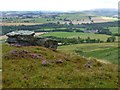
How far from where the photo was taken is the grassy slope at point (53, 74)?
28234 millimetres

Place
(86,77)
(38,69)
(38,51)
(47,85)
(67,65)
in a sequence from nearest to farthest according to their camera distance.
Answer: (47,85) < (86,77) < (38,69) < (67,65) < (38,51)

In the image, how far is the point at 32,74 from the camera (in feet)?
101

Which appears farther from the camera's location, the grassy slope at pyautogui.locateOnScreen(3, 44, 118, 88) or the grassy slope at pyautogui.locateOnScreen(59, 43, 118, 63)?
the grassy slope at pyautogui.locateOnScreen(59, 43, 118, 63)

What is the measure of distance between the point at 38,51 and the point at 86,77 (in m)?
12.5

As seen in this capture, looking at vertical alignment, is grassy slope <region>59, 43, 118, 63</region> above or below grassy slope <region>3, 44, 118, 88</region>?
below

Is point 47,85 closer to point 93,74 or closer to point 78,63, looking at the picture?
point 93,74

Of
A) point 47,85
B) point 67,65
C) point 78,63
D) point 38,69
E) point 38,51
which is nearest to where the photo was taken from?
point 47,85

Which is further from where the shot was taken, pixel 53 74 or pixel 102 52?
pixel 102 52

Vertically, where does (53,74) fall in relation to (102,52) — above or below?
above

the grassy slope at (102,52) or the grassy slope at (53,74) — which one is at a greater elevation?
the grassy slope at (53,74)

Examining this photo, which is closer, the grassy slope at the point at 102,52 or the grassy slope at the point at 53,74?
the grassy slope at the point at 53,74

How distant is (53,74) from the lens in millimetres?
30797

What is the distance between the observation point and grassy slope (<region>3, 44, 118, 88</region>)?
28234 millimetres

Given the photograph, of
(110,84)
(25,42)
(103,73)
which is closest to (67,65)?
(103,73)
